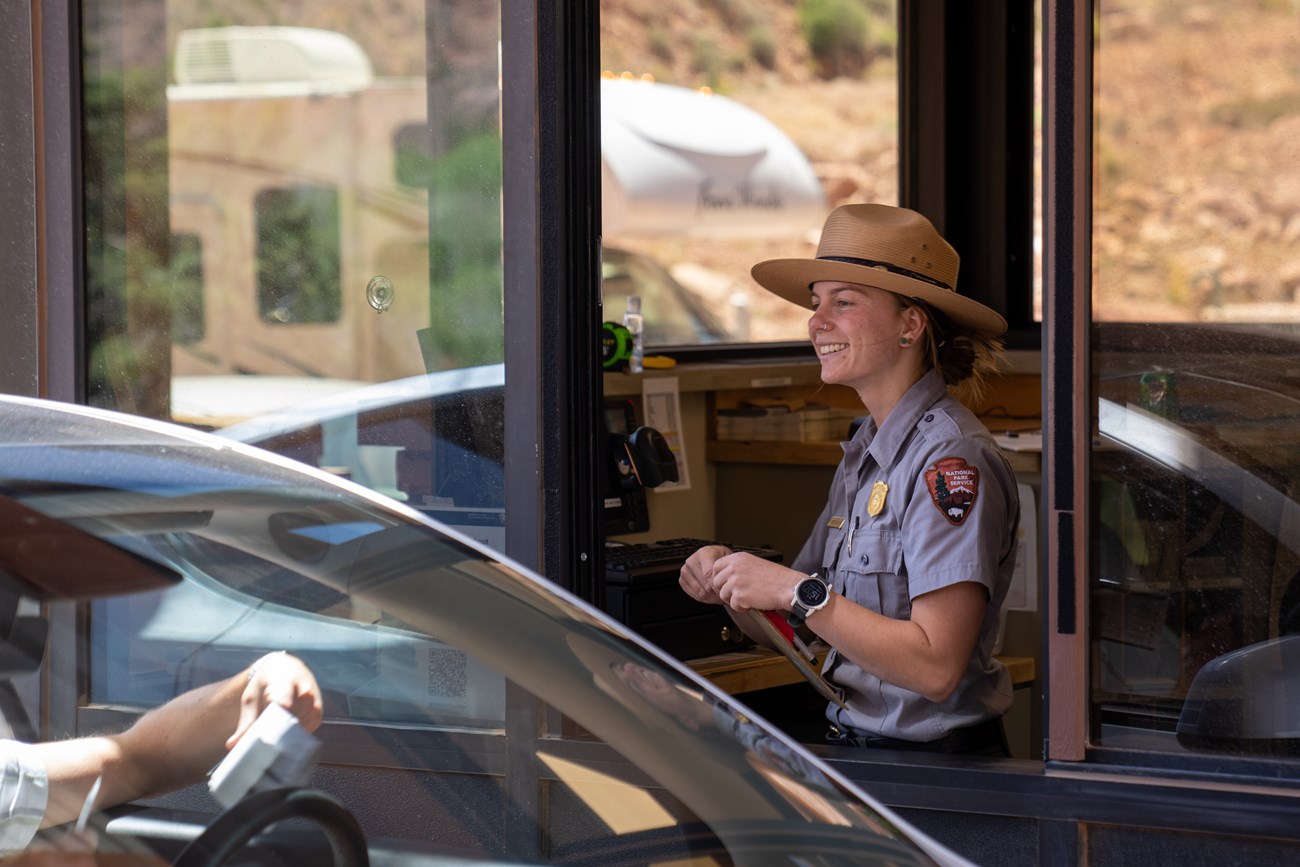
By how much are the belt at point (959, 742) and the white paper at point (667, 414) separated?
170cm

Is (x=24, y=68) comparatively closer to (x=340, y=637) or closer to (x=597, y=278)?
(x=597, y=278)

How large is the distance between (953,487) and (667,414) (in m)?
1.98

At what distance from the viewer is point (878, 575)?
278cm

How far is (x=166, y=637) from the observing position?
163cm

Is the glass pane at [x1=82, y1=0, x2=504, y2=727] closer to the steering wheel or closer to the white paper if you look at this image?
the white paper

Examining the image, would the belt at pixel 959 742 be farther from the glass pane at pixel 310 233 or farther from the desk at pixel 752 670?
the glass pane at pixel 310 233

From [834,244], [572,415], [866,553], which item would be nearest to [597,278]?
[572,415]

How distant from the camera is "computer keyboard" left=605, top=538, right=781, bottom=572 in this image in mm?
3480

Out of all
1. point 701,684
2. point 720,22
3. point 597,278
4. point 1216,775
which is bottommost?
A: point 1216,775

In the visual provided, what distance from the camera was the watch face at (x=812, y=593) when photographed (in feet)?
8.59

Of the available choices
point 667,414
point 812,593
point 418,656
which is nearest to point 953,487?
point 812,593

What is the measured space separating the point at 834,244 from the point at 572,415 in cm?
62

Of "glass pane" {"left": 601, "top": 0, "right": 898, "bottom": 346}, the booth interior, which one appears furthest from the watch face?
"glass pane" {"left": 601, "top": 0, "right": 898, "bottom": 346}

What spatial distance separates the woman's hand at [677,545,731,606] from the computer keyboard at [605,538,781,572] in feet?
1.72
